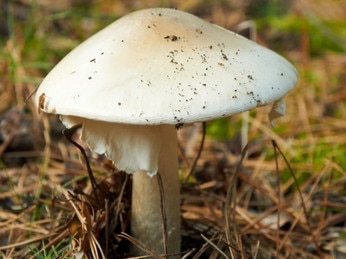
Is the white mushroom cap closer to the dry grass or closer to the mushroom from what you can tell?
the mushroom

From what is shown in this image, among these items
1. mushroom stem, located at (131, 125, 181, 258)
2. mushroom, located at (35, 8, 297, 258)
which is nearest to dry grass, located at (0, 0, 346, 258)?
mushroom stem, located at (131, 125, 181, 258)

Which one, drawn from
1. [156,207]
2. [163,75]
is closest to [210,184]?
[156,207]

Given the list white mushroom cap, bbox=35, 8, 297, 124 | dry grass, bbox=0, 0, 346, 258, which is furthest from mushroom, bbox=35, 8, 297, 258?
dry grass, bbox=0, 0, 346, 258

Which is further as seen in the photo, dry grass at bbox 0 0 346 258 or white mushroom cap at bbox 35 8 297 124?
dry grass at bbox 0 0 346 258

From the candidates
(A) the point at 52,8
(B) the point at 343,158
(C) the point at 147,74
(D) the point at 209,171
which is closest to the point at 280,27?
(A) the point at 52,8

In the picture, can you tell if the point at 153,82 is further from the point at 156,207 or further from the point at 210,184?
the point at 210,184

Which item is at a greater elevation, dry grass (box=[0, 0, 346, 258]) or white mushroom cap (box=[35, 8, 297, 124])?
A: white mushroom cap (box=[35, 8, 297, 124])
